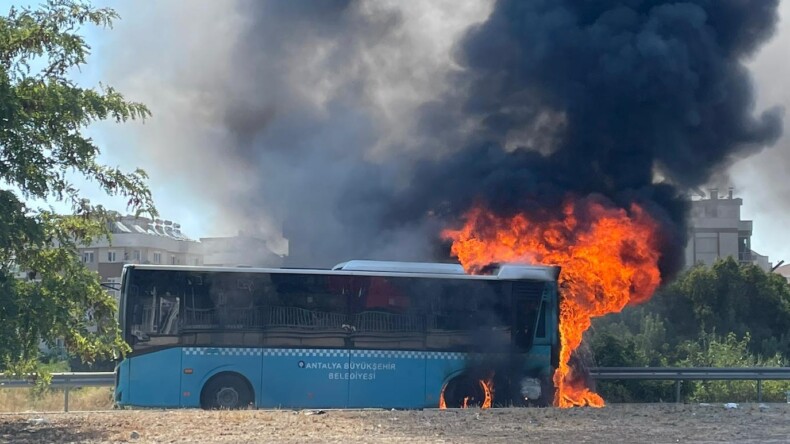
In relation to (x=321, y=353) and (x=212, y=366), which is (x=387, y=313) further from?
(x=212, y=366)

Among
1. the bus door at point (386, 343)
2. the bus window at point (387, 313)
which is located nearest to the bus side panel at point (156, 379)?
the bus door at point (386, 343)

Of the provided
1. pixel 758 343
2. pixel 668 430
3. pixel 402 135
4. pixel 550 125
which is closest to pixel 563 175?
pixel 550 125

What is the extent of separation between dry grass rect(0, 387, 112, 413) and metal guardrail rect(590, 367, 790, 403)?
1084cm

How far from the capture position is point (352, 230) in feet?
76.3

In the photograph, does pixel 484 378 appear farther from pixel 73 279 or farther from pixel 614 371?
pixel 73 279

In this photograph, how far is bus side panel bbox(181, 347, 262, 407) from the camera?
15797 millimetres

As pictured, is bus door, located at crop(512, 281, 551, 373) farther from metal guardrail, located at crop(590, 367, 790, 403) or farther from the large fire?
metal guardrail, located at crop(590, 367, 790, 403)

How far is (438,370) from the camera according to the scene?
16.4 m

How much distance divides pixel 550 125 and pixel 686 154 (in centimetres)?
346

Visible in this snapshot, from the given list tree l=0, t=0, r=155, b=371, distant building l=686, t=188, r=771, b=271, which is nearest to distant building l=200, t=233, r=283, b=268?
tree l=0, t=0, r=155, b=371

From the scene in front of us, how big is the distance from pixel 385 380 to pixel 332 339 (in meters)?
1.26

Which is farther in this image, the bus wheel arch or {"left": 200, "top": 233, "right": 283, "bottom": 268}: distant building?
{"left": 200, "top": 233, "right": 283, "bottom": 268}: distant building

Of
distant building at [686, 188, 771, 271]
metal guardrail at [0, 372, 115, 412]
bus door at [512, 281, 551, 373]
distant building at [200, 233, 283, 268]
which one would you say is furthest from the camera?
distant building at [686, 188, 771, 271]

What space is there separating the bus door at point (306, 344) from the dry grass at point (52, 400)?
4.81 metres
